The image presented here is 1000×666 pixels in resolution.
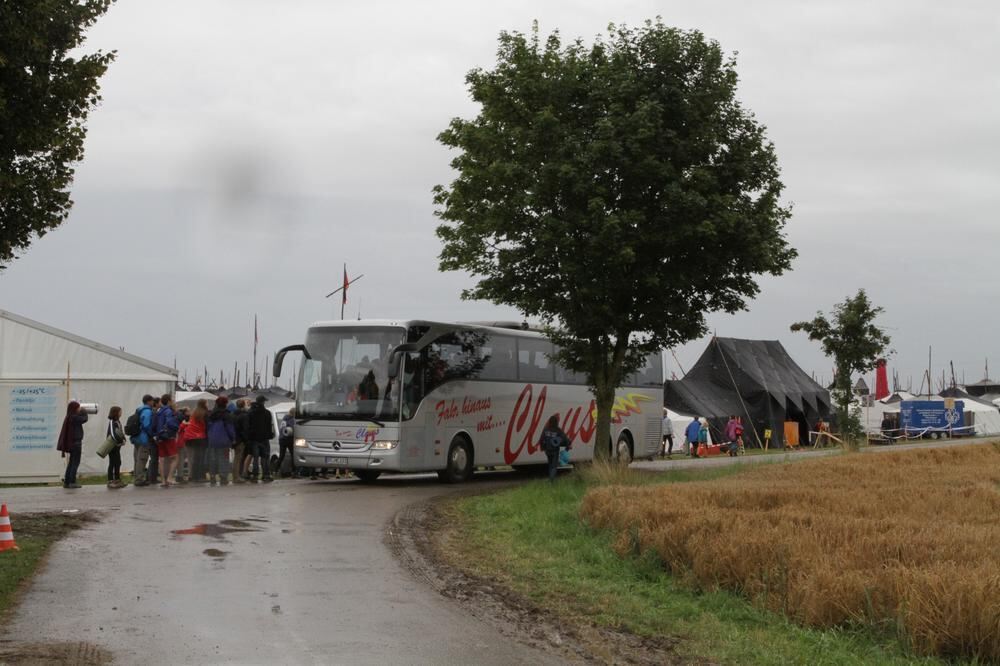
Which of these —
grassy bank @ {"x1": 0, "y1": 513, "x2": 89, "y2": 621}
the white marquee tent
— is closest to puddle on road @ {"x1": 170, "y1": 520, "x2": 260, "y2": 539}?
grassy bank @ {"x1": 0, "y1": 513, "x2": 89, "y2": 621}

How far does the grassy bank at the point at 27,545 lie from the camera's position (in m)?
10.3

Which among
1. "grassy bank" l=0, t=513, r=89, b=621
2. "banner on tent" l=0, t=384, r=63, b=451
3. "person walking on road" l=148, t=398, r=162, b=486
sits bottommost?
"grassy bank" l=0, t=513, r=89, b=621

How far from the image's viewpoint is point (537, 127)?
23.1 meters

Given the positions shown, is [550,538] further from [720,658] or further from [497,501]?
[720,658]

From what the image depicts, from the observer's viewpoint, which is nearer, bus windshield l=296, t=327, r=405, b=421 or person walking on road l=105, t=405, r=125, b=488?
person walking on road l=105, t=405, r=125, b=488

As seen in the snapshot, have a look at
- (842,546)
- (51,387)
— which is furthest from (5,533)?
(51,387)

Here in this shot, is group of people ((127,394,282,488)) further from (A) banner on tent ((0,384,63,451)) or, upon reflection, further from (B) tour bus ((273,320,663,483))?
(A) banner on tent ((0,384,63,451))

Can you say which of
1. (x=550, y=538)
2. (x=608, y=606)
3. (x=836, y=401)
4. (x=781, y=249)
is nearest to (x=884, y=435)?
(x=836, y=401)

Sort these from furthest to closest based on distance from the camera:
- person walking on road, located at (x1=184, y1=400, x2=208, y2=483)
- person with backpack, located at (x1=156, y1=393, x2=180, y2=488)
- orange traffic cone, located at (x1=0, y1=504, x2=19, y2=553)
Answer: person walking on road, located at (x1=184, y1=400, x2=208, y2=483)
person with backpack, located at (x1=156, y1=393, x2=180, y2=488)
orange traffic cone, located at (x1=0, y1=504, x2=19, y2=553)

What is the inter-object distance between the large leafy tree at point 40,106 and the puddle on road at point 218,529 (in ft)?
12.9

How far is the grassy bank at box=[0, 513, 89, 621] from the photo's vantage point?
33.8 ft

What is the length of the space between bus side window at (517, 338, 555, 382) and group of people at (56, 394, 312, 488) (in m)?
6.57

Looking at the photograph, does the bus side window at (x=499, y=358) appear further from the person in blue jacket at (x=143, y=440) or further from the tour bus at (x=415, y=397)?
the person in blue jacket at (x=143, y=440)

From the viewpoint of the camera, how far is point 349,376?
2419 centimetres
